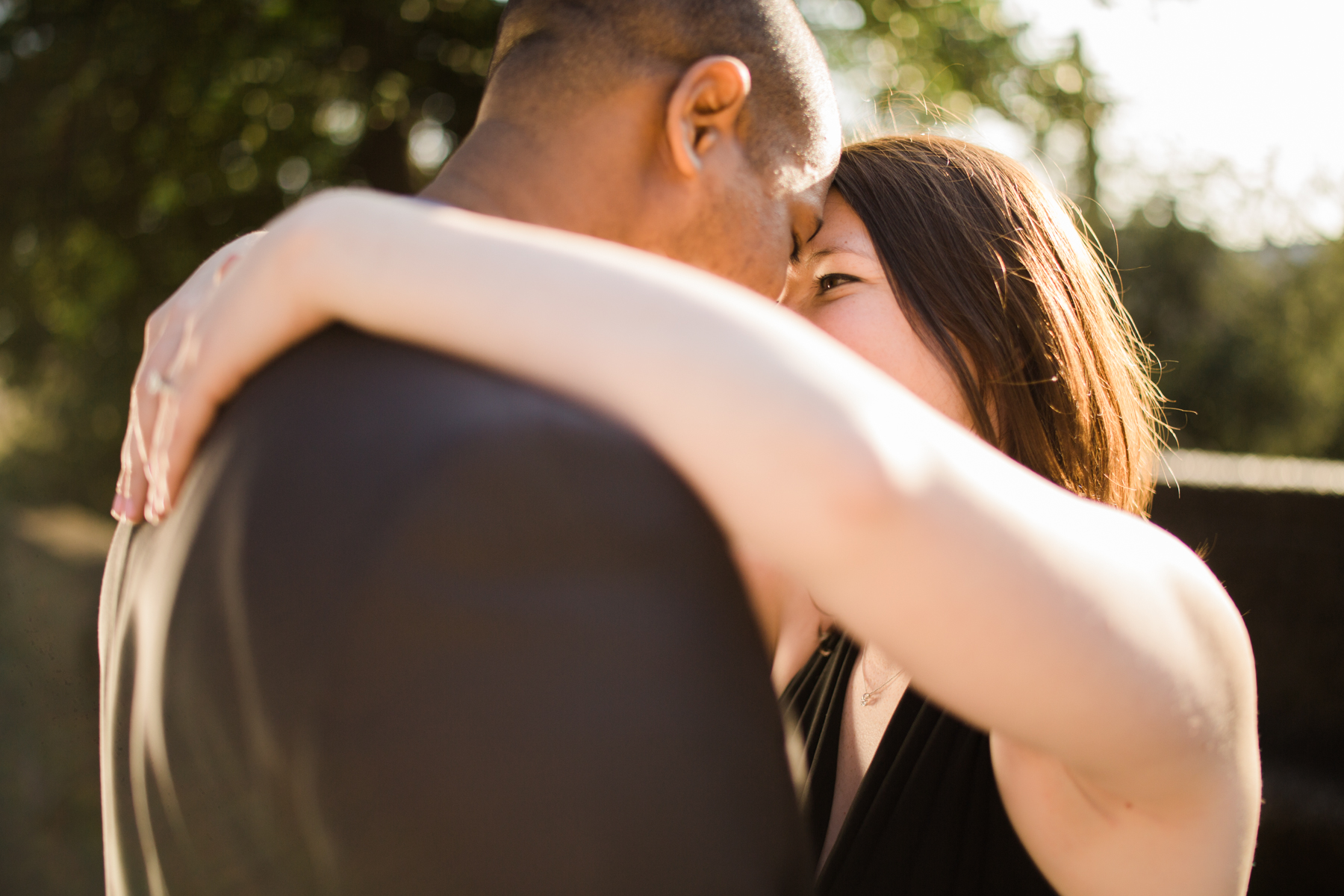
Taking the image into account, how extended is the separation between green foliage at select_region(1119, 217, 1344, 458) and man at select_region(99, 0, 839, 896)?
12.2 meters

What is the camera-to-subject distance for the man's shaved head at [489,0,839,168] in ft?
4.57

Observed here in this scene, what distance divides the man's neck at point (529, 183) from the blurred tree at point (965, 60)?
626 centimetres

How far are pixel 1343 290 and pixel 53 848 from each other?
47.3 ft

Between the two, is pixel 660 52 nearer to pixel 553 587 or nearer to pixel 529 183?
pixel 529 183

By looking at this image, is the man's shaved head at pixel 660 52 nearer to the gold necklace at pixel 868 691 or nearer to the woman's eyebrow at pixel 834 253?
the woman's eyebrow at pixel 834 253

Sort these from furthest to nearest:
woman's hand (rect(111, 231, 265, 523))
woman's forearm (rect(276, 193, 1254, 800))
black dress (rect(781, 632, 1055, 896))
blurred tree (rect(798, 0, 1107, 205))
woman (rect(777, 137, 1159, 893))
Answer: blurred tree (rect(798, 0, 1107, 205))
woman (rect(777, 137, 1159, 893))
black dress (rect(781, 632, 1055, 896))
woman's hand (rect(111, 231, 265, 523))
woman's forearm (rect(276, 193, 1254, 800))

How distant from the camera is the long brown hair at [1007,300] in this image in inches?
88.0

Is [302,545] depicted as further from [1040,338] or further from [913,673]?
[1040,338]

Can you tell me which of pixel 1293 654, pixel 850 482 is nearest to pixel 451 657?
pixel 850 482

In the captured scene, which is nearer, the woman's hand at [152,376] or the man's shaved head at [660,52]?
the woman's hand at [152,376]

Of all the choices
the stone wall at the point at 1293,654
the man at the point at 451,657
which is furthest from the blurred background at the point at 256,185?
the man at the point at 451,657

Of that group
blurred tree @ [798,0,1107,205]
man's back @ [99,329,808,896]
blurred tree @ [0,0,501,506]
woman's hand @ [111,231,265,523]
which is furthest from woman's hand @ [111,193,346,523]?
blurred tree @ [798,0,1107,205]

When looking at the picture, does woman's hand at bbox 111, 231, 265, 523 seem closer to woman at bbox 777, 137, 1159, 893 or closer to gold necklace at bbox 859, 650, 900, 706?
woman at bbox 777, 137, 1159, 893

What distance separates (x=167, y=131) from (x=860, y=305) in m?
5.44
